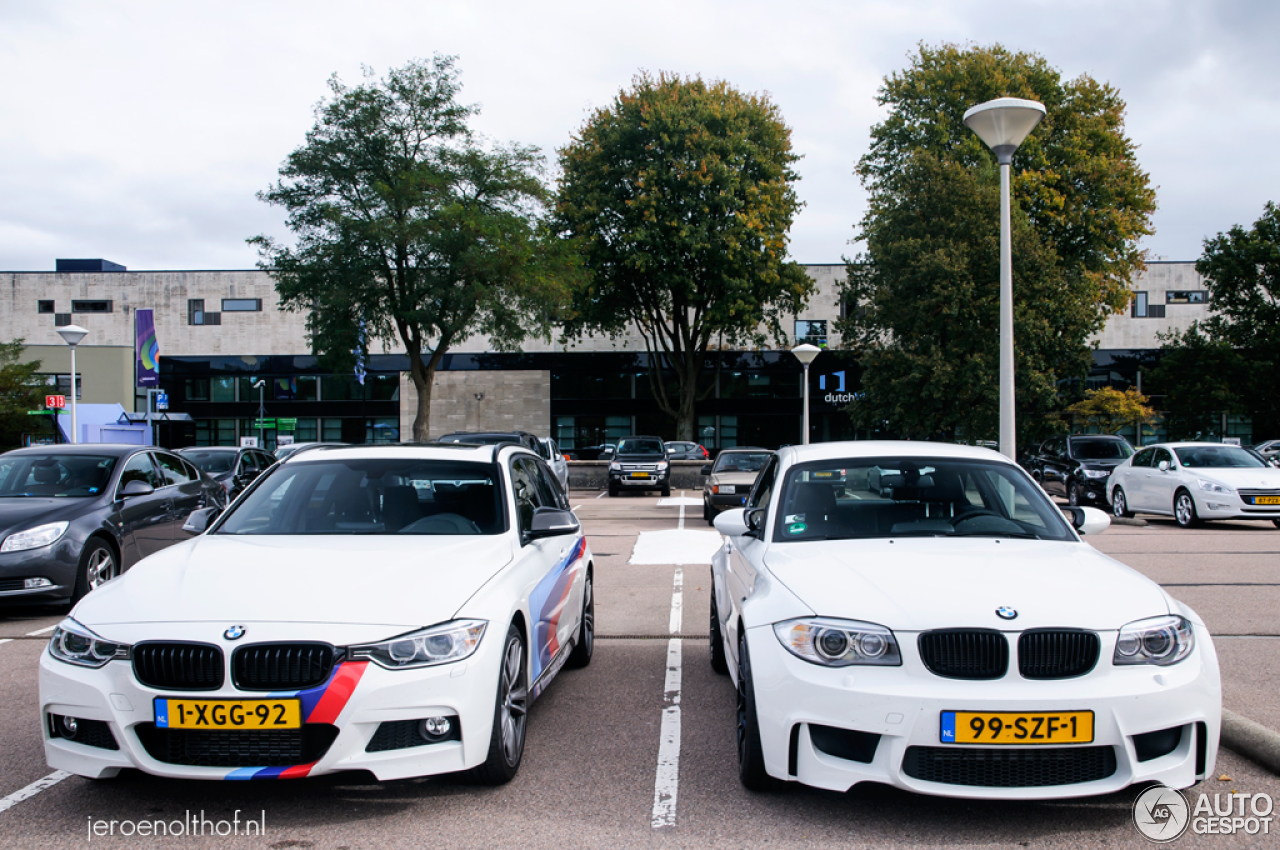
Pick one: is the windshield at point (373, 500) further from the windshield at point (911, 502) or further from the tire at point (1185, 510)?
the tire at point (1185, 510)

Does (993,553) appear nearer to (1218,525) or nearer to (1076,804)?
(1076,804)

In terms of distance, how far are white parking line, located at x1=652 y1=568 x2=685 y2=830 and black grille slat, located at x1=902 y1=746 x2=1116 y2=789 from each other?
0.97 m

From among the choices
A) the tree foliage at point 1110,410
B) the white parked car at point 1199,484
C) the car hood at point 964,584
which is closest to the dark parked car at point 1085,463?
the white parked car at point 1199,484

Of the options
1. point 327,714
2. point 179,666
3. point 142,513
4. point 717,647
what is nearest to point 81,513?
point 142,513

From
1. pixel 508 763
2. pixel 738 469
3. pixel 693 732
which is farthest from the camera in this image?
pixel 738 469

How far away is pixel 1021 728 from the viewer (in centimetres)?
Result: 329

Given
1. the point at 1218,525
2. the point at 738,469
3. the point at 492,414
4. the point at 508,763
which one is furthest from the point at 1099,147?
the point at 508,763

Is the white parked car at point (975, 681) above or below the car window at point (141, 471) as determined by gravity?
below

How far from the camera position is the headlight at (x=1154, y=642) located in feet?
11.4

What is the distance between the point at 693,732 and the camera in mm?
4777

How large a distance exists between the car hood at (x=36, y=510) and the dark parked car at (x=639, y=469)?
19136 mm

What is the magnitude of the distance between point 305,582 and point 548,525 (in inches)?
55.1

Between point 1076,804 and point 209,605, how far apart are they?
3.50 metres

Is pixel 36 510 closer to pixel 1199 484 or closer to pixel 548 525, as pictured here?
pixel 548 525
